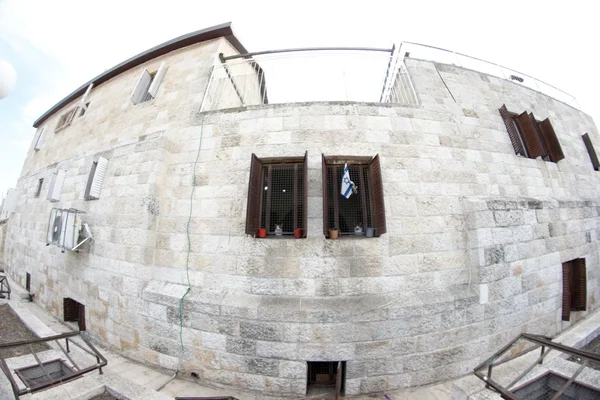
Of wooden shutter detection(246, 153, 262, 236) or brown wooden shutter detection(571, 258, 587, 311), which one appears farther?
brown wooden shutter detection(571, 258, 587, 311)

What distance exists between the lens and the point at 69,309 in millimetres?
5742

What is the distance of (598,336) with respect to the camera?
5.01m

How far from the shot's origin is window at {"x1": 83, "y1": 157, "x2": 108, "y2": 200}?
503 cm

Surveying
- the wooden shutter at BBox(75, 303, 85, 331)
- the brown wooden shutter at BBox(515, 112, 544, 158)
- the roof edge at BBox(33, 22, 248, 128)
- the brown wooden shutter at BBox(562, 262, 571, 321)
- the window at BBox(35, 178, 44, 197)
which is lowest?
the wooden shutter at BBox(75, 303, 85, 331)

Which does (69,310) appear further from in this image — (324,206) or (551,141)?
(551,141)

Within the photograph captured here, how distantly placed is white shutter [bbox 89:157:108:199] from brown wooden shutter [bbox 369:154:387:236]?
629cm

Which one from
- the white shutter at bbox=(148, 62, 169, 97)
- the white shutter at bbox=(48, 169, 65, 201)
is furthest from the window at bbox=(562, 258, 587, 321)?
the white shutter at bbox=(48, 169, 65, 201)

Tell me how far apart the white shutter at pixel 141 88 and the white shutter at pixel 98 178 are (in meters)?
2.15

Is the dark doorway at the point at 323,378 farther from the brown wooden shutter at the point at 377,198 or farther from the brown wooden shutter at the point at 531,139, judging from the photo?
the brown wooden shutter at the point at 531,139

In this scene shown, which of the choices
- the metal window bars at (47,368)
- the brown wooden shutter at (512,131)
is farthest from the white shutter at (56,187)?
the brown wooden shutter at (512,131)

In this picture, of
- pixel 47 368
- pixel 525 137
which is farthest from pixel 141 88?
pixel 525 137

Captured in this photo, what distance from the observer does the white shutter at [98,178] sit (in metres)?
5.03

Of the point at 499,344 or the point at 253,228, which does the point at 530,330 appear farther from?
the point at 253,228

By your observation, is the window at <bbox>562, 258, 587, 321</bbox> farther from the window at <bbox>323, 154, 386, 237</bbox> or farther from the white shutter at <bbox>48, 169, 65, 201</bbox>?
the white shutter at <bbox>48, 169, 65, 201</bbox>
